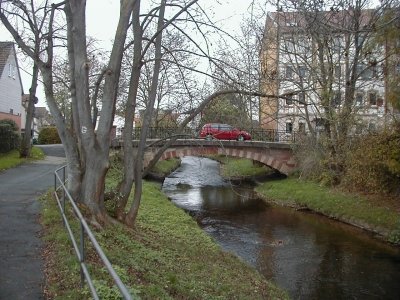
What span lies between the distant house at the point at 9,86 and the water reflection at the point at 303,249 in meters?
17.6

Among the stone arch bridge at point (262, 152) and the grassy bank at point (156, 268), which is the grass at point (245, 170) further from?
the grassy bank at point (156, 268)

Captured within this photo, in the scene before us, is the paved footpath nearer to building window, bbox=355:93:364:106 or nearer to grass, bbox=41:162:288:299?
grass, bbox=41:162:288:299

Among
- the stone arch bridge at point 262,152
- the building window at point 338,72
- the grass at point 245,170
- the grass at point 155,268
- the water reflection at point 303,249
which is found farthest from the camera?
the grass at point 245,170

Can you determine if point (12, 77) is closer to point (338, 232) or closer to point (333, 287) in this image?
point (338, 232)

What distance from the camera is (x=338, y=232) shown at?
61.5 feet

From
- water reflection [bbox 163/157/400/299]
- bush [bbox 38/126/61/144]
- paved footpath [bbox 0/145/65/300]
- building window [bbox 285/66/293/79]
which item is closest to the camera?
paved footpath [bbox 0/145/65/300]

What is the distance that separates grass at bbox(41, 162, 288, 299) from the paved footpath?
0.20 meters

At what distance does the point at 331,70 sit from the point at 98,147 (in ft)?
54.8

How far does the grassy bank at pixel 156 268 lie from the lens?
21.2 feet

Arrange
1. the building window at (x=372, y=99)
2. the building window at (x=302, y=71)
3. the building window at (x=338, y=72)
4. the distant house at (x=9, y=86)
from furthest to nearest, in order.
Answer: the distant house at (x=9, y=86) < the building window at (x=302, y=71) < the building window at (x=338, y=72) < the building window at (x=372, y=99)

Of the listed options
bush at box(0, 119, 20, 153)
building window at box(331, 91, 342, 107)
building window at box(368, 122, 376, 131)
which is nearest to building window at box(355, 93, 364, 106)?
building window at box(331, 91, 342, 107)

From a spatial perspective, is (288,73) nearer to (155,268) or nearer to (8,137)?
(8,137)

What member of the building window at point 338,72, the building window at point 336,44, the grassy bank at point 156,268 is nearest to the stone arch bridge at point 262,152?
the building window at point 338,72

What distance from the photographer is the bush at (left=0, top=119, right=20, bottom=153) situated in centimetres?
2597
